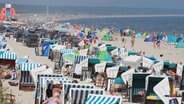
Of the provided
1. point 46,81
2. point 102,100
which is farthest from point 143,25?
point 102,100

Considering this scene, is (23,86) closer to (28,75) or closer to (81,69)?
(28,75)

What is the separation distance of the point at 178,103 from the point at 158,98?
891 millimetres

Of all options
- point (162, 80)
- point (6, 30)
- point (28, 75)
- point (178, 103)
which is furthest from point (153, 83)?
point (6, 30)

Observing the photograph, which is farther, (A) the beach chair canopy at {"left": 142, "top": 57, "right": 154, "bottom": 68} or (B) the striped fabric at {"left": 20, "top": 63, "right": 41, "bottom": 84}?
(A) the beach chair canopy at {"left": 142, "top": 57, "right": 154, "bottom": 68}

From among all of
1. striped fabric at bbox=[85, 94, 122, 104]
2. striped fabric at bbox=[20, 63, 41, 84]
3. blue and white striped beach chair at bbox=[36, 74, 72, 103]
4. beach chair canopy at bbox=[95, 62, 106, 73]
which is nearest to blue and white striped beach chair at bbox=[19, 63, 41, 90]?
striped fabric at bbox=[20, 63, 41, 84]

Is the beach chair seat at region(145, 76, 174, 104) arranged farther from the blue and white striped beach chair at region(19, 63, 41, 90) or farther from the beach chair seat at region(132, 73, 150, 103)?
the blue and white striped beach chair at region(19, 63, 41, 90)

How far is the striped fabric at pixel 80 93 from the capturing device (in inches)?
388

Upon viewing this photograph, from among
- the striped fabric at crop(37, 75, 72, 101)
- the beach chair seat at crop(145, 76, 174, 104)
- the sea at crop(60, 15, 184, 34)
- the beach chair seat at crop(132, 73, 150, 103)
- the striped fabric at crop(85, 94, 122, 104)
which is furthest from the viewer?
the sea at crop(60, 15, 184, 34)

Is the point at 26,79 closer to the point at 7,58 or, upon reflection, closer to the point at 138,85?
the point at 7,58

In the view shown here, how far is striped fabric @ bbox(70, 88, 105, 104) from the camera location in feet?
32.4

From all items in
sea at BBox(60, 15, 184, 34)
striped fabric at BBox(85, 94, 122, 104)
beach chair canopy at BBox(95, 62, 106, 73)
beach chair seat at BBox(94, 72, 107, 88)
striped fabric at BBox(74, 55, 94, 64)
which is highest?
sea at BBox(60, 15, 184, 34)

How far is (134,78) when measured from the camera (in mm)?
12953

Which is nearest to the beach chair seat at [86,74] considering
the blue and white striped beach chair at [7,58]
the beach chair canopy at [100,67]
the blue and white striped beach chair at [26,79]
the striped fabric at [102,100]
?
the beach chair canopy at [100,67]

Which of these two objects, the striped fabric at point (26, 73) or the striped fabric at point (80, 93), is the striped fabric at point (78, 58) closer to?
the striped fabric at point (26, 73)
